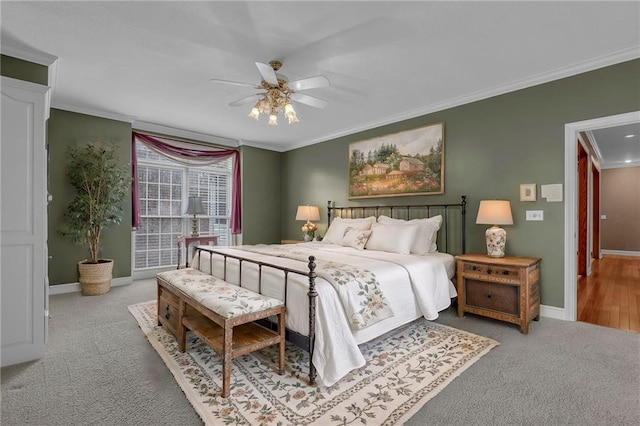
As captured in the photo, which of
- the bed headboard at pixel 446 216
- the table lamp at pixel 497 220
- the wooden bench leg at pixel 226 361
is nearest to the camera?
the wooden bench leg at pixel 226 361

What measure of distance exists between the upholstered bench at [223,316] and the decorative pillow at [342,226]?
2231 mm

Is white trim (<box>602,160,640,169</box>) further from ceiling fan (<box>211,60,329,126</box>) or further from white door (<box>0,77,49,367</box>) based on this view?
white door (<box>0,77,49,367</box>)

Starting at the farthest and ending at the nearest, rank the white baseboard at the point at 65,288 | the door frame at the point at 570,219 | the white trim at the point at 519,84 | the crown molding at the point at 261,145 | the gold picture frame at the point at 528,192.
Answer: the crown molding at the point at 261,145
the white baseboard at the point at 65,288
the gold picture frame at the point at 528,192
the door frame at the point at 570,219
the white trim at the point at 519,84

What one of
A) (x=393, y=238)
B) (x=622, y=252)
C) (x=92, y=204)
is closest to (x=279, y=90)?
(x=393, y=238)

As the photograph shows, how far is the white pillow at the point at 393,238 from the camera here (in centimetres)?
372

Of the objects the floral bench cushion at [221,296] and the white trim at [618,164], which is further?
the white trim at [618,164]

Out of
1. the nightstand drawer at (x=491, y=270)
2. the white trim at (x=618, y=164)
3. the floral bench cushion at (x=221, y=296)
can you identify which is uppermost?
the white trim at (x=618, y=164)

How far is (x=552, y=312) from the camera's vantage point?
3.31 metres

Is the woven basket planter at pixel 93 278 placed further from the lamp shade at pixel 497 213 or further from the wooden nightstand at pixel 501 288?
the lamp shade at pixel 497 213

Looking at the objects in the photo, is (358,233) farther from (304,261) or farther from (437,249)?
(304,261)

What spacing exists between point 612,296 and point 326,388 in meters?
4.44

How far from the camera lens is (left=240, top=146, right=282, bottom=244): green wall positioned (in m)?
6.37

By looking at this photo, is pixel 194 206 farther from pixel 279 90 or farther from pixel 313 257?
pixel 313 257

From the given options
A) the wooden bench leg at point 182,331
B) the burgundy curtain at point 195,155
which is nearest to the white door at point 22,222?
the wooden bench leg at point 182,331
